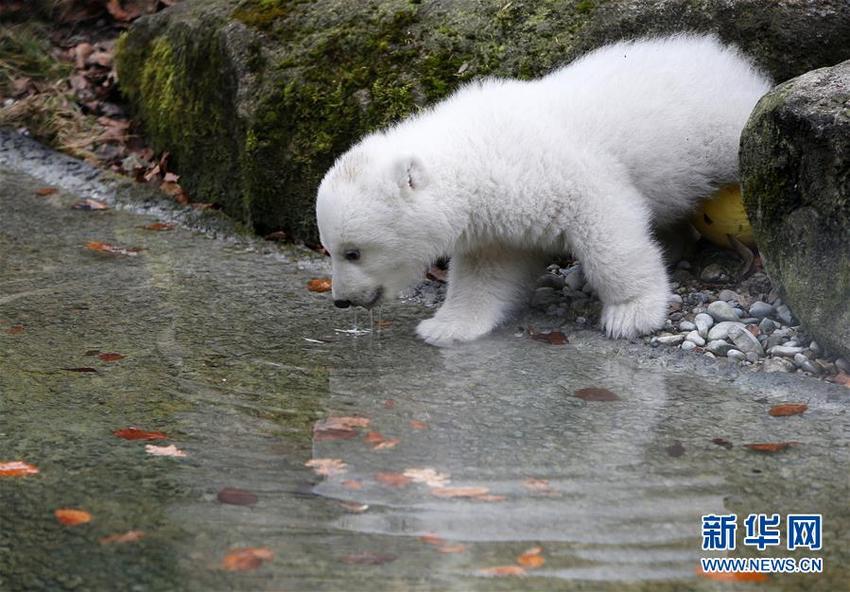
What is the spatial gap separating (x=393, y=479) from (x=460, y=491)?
21 cm

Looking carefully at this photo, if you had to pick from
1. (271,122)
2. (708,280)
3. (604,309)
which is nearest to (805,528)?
(604,309)

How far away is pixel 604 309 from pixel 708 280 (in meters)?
0.64

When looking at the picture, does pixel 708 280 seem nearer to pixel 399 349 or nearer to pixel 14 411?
pixel 399 349

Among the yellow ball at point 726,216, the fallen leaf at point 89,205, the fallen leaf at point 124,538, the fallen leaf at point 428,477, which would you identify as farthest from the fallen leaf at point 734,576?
the fallen leaf at point 89,205

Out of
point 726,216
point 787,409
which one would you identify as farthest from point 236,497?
point 726,216

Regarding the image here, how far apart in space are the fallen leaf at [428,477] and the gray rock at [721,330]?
1.67 m

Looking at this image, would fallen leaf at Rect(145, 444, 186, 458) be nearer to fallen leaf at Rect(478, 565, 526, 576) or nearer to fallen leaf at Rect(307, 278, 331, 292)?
fallen leaf at Rect(478, 565, 526, 576)

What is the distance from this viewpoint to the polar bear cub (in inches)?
179

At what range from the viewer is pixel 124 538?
2867 millimetres

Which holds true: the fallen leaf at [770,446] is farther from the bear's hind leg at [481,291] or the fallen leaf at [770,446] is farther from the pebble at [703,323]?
the bear's hind leg at [481,291]

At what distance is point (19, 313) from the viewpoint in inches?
194

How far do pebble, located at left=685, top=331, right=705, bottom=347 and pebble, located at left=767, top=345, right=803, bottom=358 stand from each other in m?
0.28

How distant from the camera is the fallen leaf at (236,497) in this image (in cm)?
310

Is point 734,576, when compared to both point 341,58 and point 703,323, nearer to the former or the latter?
point 703,323
